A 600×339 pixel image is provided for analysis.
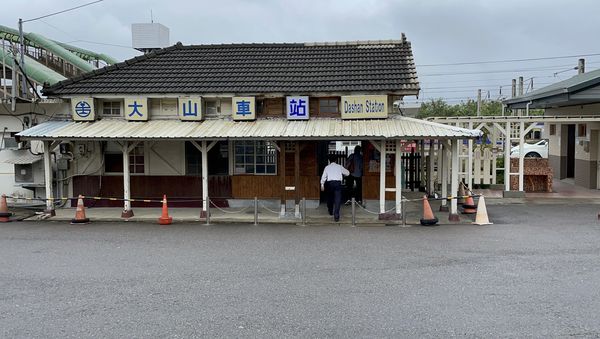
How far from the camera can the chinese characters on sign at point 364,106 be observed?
596 inches

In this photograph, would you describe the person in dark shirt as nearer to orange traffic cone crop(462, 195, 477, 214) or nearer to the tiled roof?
the tiled roof

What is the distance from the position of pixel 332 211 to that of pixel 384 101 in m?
3.53

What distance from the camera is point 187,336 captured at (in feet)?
18.5

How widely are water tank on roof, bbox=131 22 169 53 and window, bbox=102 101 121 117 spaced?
24.9ft

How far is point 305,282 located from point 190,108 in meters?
9.30

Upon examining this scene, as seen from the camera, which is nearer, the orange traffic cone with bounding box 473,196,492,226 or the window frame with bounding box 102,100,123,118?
the orange traffic cone with bounding box 473,196,492,226

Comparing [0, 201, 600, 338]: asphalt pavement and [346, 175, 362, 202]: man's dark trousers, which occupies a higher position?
[346, 175, 362, 202]: man's dark trousers

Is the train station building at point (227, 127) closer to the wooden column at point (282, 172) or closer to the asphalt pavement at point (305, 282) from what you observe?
the wooden column at point (282, 172)

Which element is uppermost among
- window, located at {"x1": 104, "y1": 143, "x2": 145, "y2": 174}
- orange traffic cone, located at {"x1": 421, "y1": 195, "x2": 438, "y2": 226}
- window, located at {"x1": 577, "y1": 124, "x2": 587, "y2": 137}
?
window, located at {"x1": 577, "y1": 124, "x2": 587, "y2": 137}

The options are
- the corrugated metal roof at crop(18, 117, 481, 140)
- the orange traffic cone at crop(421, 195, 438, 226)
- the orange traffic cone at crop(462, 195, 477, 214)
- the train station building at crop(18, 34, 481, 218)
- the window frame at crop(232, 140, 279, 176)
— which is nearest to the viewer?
the orange traffic cone at crop(421, 195, 438, 226)

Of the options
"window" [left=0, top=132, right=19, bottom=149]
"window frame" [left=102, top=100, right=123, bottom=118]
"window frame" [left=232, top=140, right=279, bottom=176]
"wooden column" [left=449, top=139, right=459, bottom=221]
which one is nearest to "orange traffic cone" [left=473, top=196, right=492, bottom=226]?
"wooden column" [left=449, top=139, right=459, bottom=221]

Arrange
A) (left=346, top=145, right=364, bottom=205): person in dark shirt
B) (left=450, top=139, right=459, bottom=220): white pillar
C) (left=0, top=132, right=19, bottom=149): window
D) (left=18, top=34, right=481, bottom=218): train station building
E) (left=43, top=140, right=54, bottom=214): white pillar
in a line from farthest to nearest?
(left=0, top=132, right=19, bottom=149): window → (left=346, top=145, right=364, bottom=205): person in dark shirt → (left=43, top=140, right=54, bottom=214): white pillar → (left=18, top=34, right=481, bottom=218): train station building → (left=450, top=139, right=459, bottom=220): white pillar

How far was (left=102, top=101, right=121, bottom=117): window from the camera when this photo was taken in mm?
16406

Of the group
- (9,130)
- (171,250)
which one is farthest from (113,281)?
(9,130)
